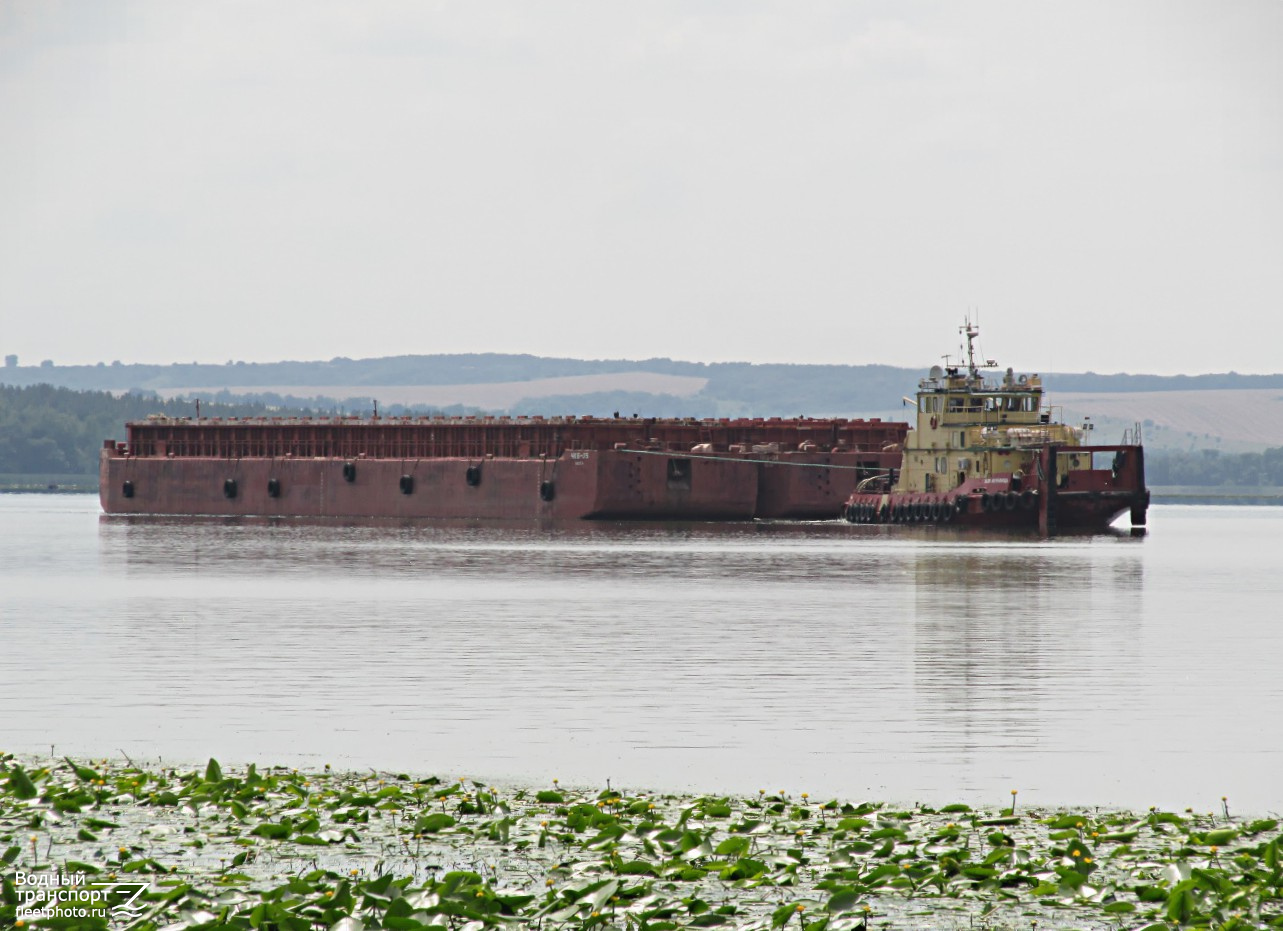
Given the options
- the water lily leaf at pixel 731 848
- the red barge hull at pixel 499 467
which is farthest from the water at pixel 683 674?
the red barge hull at pixel 499 467

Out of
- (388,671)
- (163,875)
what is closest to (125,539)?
(388,671)

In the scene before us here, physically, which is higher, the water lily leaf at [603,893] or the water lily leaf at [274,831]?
the water lily leaf at [603,893]

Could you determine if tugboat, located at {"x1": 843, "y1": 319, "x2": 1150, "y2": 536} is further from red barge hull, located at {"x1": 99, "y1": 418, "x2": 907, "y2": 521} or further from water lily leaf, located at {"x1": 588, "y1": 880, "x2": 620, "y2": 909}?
water lily leaf, located at {"x1": 588, "y1": 880, "x2": 620, "y2": 909}

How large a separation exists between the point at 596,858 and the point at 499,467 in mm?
66741

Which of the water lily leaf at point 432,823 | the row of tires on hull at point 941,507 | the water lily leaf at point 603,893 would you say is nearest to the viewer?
the water lily leaf at point 603,893

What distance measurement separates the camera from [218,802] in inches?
467

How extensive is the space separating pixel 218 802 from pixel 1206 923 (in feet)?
21.9

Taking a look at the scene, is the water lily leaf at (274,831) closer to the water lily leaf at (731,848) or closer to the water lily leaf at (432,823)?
the water lily leaf at (432,823)

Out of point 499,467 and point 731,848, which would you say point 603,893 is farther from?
point 499,467

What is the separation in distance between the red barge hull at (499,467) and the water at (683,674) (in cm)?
2793

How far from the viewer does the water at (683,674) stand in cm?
1415

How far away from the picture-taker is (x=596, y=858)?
34.1ft

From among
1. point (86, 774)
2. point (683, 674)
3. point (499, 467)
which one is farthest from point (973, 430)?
point (86, 774)

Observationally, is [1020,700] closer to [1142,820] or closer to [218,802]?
[1142,820]
